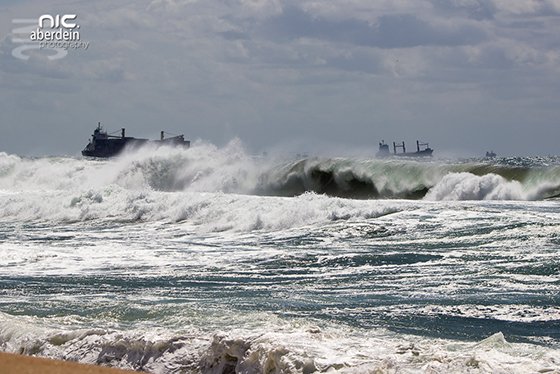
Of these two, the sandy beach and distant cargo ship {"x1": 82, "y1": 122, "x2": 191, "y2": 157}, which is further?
distant cargo ship {"x1": 82, "y1": 122, "x2": 191, "y2": 157}

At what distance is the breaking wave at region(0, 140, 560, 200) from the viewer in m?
39.7

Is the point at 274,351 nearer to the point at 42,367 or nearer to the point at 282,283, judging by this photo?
the point at 42,367

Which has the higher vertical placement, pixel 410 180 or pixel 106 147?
pixel 106 147

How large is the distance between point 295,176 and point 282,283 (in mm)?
31601

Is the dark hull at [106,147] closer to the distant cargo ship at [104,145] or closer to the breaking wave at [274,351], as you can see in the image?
the distant cargo ship at [104,145]

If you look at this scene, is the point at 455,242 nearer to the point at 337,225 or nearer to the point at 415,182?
the point at 337,225

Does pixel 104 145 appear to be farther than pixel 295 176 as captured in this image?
Yes

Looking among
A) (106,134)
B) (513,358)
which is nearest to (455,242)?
(513,358)

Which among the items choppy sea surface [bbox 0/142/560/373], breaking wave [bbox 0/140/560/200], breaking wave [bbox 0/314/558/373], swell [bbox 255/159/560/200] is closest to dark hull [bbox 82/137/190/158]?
breaking wave [bbox 0/140/560/200]

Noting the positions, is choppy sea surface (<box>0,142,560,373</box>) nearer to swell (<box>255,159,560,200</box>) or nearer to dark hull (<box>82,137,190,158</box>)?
swell (<box>255,159,560,200</box>)

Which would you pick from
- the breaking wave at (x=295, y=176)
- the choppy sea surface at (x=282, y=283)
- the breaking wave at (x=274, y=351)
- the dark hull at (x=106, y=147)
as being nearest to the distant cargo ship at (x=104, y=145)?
the dark hull at (x=106, y=147)

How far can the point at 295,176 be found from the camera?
4819cm

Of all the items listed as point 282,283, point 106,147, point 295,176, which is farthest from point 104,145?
point 282,283

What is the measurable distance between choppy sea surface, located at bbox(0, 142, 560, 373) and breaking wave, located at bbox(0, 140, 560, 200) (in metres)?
0.87
